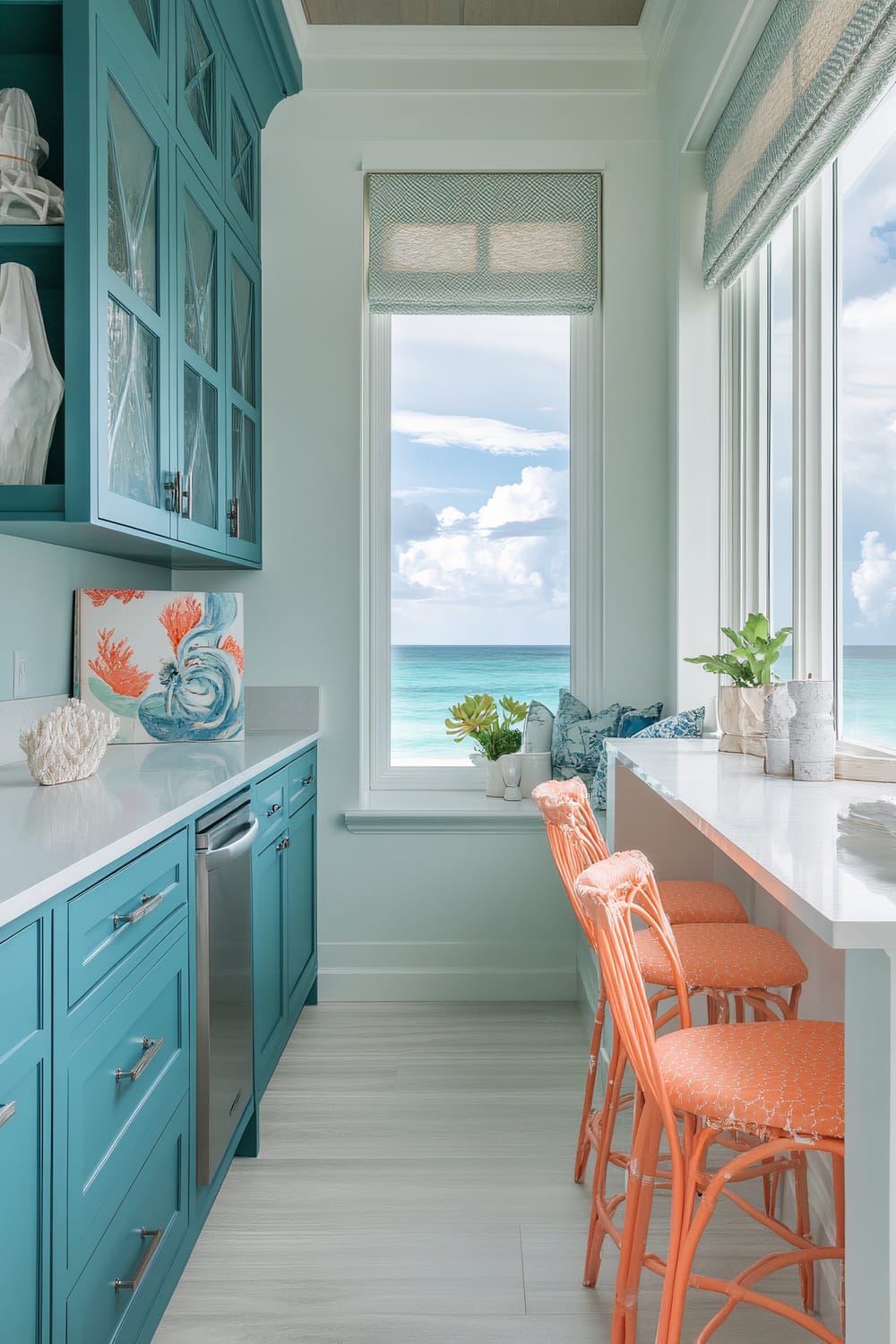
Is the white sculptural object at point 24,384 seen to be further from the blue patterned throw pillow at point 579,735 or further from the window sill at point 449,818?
the blue patterned throw pillow at point 579,735

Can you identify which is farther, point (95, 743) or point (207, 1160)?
point (95, 743)

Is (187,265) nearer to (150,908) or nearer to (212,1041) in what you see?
(150,908)

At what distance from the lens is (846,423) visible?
2.12m

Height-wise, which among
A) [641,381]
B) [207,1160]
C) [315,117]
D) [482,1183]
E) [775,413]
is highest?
[315,117]

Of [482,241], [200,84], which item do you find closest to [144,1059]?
[200,84]

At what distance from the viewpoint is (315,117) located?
3217 millimetres

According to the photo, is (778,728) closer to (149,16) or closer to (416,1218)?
(416,1218)

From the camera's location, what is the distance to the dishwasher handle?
5.95ft

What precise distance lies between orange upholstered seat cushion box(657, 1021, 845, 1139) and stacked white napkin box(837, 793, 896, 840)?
30 cm

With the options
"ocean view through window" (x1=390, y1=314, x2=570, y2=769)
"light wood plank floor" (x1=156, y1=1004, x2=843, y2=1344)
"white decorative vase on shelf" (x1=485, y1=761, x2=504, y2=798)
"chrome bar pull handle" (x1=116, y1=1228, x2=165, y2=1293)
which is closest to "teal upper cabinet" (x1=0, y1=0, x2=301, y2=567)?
"ocean view through window" (x1=390, y1=314, x2=570, y2=769)

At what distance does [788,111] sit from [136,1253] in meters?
2.56

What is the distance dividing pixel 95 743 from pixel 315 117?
2.41 meters

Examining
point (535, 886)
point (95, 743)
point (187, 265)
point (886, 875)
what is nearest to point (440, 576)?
point (535, 886)

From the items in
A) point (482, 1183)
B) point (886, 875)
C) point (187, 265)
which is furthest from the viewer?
point (187, 265)
